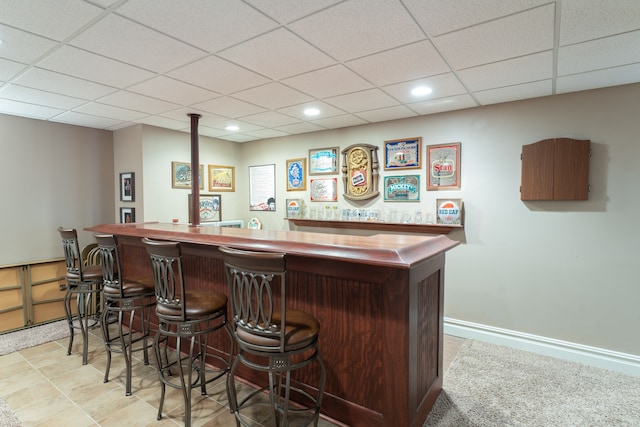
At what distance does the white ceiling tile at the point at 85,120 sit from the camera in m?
3.87

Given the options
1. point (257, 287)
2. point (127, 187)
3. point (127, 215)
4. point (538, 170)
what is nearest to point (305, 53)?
point (257, 287)

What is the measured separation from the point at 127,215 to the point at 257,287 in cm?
367

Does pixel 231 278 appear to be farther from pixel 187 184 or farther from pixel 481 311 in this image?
pixel 187 184

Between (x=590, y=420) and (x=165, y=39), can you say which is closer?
(x=165, y=39)

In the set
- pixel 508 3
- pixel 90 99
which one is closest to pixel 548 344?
pixel 508 3

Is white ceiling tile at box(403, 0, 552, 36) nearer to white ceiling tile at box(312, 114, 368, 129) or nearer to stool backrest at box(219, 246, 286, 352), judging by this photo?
stool backrest at box(219, 246, 286, 352)

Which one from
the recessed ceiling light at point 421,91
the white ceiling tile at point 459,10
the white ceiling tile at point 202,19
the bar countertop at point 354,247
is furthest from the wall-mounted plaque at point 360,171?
the white ceiling tile at point 202,19

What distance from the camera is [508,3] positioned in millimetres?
1667

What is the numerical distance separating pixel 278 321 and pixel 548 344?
2.86 metres

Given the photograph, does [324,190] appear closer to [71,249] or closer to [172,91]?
[172,91]

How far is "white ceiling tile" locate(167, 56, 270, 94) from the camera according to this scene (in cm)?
242

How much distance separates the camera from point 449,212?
3.67 meters

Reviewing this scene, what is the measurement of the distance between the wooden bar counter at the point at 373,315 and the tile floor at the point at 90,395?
1.24 ft

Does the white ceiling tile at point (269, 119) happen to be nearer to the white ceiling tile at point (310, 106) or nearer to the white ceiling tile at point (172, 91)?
the white ceiling tile at point (310, 106)
